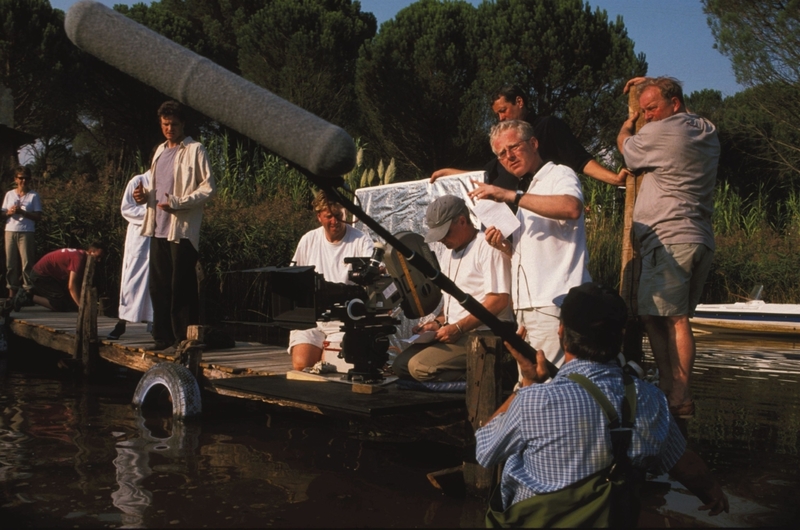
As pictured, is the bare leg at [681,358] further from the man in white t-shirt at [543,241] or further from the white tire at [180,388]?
the white tire at [180,388]

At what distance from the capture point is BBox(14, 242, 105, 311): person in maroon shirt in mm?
12336

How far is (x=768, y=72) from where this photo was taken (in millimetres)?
24547

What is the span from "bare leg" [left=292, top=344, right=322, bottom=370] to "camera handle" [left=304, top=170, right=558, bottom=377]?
11.2ft

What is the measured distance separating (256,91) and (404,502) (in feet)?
9.80

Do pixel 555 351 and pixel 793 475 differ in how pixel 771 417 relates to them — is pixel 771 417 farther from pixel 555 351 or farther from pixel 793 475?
pixel 555 351

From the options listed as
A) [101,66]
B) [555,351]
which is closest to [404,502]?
[555,351]

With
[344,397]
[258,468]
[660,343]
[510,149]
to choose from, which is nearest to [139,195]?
[258,468]

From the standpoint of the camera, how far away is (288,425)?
749 cm

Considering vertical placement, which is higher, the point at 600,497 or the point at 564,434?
the point at 564,434

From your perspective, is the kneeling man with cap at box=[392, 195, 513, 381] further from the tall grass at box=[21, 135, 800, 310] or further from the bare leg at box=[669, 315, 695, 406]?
the tall grass at box=[21, 135, 800, 310]

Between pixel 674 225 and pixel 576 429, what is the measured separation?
217cm

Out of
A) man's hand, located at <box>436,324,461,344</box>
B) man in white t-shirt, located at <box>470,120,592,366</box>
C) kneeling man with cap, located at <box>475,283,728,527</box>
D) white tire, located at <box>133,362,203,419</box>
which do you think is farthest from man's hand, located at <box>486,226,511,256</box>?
white tire, located at <box>133,362,203,419</box>

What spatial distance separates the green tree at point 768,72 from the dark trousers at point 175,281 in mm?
19858

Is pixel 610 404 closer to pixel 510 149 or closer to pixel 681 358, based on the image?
pixel 681 358
